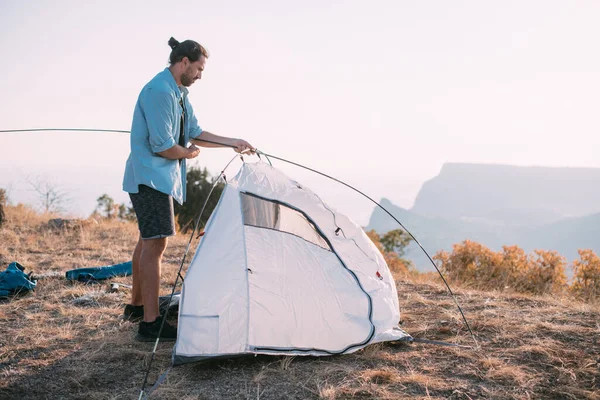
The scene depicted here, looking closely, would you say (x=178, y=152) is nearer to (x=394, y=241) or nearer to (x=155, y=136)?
(x=155, y=136)

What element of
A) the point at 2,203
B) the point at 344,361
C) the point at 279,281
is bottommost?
the point at 344,361

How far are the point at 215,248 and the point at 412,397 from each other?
5.43ft

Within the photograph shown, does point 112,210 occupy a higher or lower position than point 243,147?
lower

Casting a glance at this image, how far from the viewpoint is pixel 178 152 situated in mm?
3846

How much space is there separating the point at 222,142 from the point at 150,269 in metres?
1.20

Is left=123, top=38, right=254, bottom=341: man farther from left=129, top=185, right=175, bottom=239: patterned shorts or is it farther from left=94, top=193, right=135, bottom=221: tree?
left=94, top=193, right=135, bottom=221: tree

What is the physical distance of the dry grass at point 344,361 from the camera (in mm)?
3182

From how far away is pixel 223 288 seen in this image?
143 inches

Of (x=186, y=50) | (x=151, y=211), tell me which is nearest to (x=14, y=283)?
(x=151, y=211)

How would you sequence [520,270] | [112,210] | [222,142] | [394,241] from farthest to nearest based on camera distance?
[394,241]
[112,210]
[520,270]
[222,142]

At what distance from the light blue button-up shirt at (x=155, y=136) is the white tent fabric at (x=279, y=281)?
463 millimetres

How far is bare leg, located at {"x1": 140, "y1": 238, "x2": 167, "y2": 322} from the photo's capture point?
3889mm

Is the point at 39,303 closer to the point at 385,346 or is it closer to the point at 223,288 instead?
the point at 223,288

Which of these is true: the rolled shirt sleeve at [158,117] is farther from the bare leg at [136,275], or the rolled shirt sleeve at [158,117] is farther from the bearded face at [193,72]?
the bare leg at [136,275]
